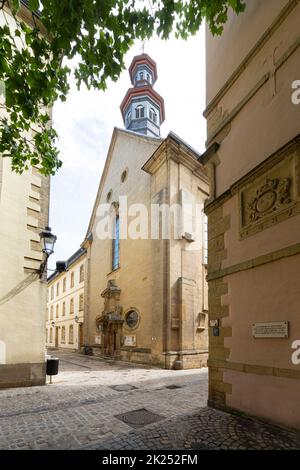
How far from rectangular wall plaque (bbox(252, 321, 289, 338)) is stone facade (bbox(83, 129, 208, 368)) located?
30.1 ft

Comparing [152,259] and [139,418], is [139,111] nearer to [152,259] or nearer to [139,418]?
[152,259]

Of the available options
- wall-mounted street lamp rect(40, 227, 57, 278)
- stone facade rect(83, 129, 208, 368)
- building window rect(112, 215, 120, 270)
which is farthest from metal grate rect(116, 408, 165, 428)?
building window rect(112, 215, 120, 270)

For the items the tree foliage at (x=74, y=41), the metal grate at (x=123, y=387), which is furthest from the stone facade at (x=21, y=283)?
the tree foliage at (x=74, y=41)

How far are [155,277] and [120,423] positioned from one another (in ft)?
34.1

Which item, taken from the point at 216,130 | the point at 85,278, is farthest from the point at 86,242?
the point at 216,130

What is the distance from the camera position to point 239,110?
7.07 meters

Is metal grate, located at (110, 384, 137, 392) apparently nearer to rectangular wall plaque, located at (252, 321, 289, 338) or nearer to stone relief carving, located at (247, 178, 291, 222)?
rectangular wall plaque, located at (252, 321, 289, 338)

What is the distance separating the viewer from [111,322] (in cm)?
1850

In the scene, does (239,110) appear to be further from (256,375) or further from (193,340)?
(193,340)

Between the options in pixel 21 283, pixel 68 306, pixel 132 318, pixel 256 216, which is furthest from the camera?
pixel 68 306

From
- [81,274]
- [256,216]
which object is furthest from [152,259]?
[81,274]

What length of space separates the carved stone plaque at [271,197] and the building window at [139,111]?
2734 cm
